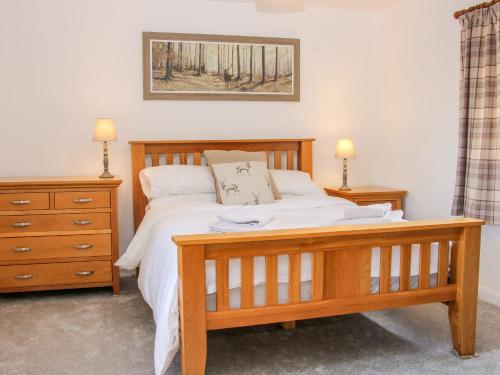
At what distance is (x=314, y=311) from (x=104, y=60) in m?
2.62

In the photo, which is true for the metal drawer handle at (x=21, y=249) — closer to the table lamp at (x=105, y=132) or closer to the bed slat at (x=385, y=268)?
the table lamp at (x=105, y=132)

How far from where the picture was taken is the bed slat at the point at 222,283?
2104 millimetres

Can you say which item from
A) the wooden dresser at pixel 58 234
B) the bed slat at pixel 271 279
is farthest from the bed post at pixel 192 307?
the wooden dresser at pixel 58 234

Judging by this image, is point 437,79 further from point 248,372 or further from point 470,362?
point 248,372

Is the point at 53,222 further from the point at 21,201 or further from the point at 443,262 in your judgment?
the point at 443,262

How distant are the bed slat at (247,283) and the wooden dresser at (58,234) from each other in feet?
5.37

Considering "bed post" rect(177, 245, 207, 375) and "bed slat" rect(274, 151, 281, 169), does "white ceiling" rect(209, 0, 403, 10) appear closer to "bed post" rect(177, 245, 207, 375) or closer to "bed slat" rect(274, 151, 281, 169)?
"bed slat" rect(274, 151, 281, 169)

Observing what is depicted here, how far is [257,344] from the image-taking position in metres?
2.63

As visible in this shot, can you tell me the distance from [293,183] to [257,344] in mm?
1493

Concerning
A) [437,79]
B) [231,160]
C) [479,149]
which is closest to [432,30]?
[437,79]

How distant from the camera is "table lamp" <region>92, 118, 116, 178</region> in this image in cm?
362

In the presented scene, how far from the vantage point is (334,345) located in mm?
2617

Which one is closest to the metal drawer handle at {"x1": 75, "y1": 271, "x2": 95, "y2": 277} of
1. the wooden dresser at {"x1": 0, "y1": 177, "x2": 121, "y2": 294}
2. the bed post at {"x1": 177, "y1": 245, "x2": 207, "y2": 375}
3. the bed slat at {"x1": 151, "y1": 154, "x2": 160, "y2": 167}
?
the wooden dresser at {"x1": 0, "y1": 177, "x2": 121, "y2": 294}

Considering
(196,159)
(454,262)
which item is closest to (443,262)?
(454,262)
